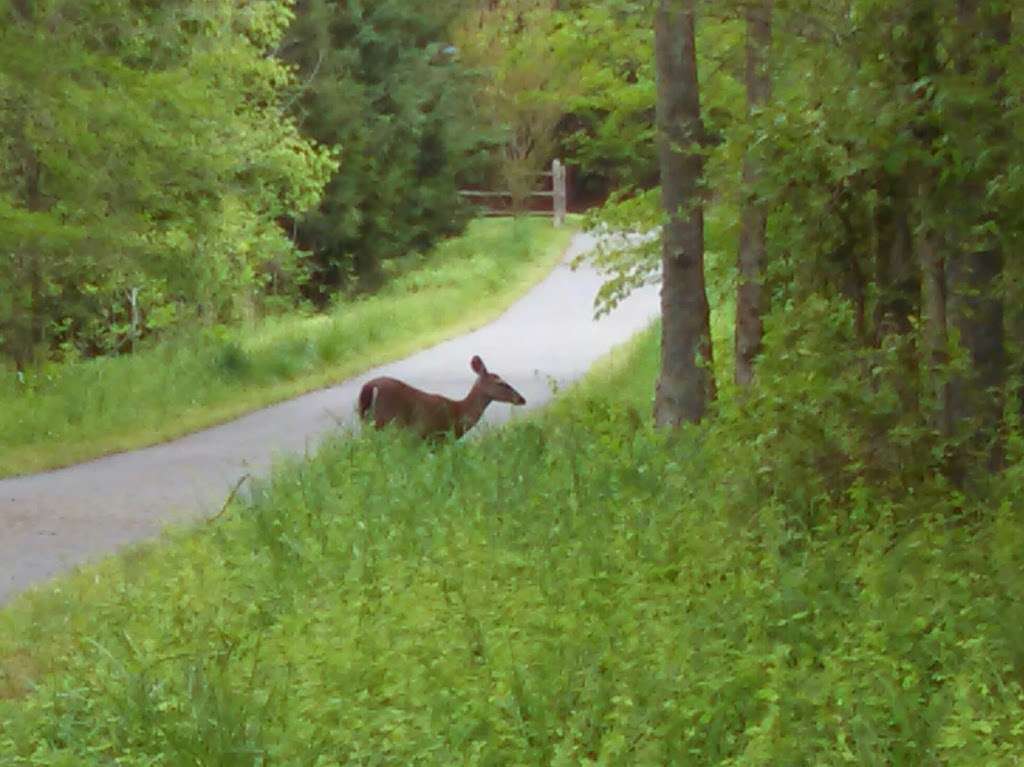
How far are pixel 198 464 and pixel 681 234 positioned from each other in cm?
451

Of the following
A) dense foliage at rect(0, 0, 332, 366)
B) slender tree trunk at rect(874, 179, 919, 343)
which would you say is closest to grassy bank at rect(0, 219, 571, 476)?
dense foliage at rect(0, 0, 332, 366)

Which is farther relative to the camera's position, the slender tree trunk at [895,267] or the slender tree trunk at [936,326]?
the slender tree trunk at [895,267]

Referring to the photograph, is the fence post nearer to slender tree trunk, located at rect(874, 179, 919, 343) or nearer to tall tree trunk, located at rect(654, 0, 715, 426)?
tall tree trunk, located at rect(654, 0, 715, 426)

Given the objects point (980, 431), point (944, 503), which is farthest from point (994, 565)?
point (980, 431)

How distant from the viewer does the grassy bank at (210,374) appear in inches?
613

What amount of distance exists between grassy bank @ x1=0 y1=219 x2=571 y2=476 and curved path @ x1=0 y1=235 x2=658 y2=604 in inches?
16.9

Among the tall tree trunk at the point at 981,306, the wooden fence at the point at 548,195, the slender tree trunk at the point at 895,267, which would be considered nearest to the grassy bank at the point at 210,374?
the slender tree trunk at the point at 895,267

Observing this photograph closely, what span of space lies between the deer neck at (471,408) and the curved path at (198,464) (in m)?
0.61

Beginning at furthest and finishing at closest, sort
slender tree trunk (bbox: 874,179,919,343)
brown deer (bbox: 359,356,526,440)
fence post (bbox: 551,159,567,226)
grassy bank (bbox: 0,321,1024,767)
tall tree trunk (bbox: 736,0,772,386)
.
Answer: fence post (bbox: 551,159,567,226) < brown deer (bbox: 359,356,526,440) < tall tree trunk (bbox: 736,0,772,386) < slender tree trunk (bbox: 874,179,919,343) < grassy bank (bbox: 0,321,1024,767)

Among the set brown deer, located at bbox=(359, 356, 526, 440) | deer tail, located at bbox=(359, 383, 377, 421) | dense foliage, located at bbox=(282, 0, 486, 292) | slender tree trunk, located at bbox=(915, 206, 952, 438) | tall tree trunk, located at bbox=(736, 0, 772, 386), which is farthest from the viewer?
dense foliage, located at bbox=(282, 0, 486, 292)

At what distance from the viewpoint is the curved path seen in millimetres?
10750

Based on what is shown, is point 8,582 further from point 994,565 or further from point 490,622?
point 994,565

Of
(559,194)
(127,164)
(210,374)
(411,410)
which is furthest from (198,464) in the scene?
(559,194)

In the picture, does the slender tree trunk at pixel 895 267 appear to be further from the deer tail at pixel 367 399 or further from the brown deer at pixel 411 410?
the deer tail at pixel 367 399
